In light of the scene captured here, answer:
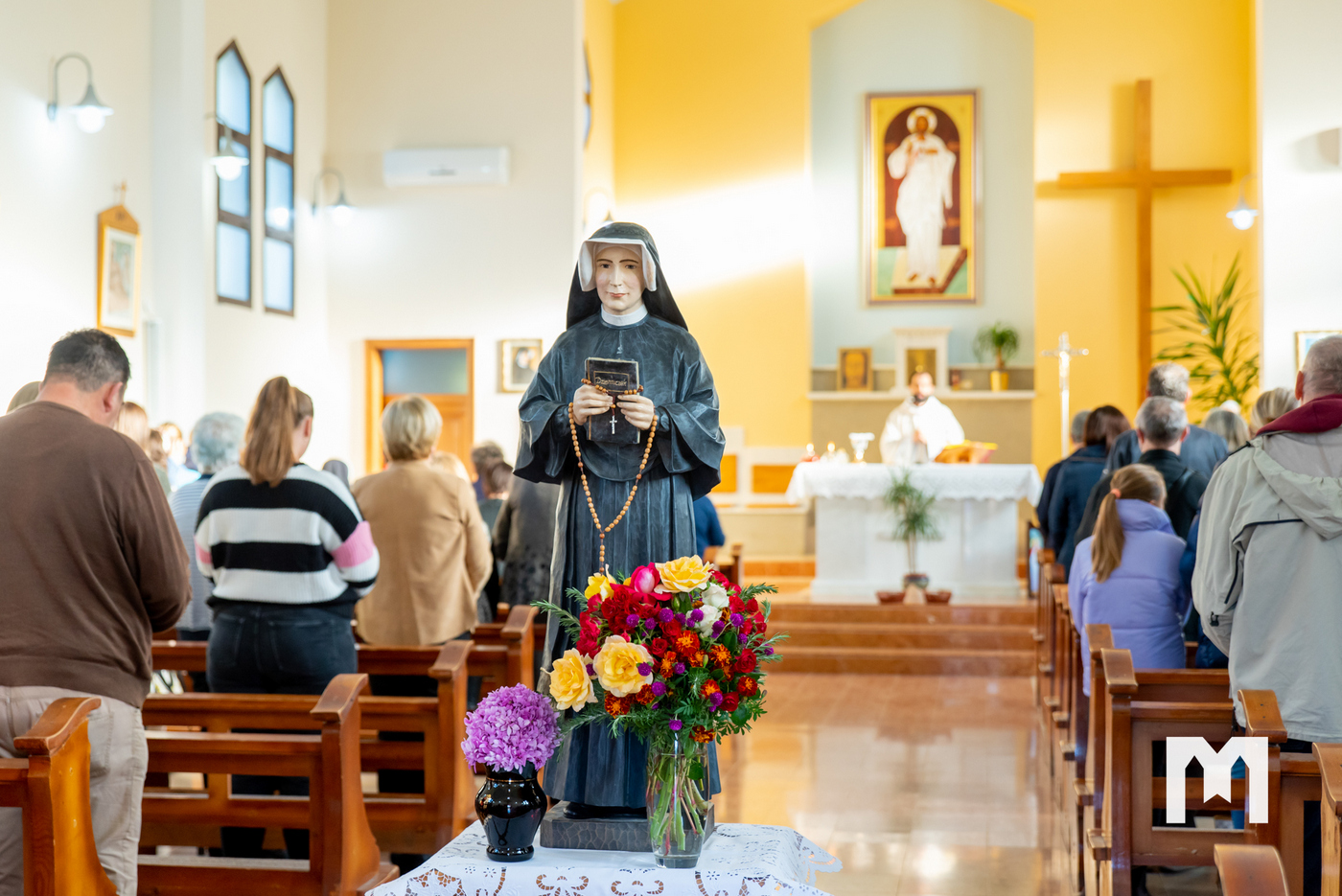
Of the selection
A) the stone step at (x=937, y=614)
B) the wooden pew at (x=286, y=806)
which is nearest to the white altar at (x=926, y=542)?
the stone step at (x=937, y=614)

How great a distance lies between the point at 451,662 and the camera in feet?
11.8

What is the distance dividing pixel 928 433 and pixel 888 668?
2303mm

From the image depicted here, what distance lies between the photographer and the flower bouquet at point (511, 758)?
2480mm

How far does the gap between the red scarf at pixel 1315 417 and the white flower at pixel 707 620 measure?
1710 mm

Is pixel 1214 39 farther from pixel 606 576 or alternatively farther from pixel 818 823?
pixel 606 576

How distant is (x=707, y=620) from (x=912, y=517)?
7591 millimetres

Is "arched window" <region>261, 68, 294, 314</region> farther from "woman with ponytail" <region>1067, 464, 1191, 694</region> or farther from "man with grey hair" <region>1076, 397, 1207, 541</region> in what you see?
"woman with ponytail" <region>1067, 464, 1191, 694</region>

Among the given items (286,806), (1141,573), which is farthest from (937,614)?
(286,806)

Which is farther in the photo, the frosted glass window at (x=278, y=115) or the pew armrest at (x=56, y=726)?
the frosted glass window at (x=278, y=115)

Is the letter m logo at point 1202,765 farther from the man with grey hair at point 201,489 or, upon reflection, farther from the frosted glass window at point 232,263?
the frosted glass window at point 232,263

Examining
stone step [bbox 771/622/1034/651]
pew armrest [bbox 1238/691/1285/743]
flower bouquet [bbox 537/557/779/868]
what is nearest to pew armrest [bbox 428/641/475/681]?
flower bouquet [bbox 537/557/779/868]

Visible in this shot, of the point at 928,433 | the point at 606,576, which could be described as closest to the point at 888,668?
the point at 928,433

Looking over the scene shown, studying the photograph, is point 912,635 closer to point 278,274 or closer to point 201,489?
point 201,489

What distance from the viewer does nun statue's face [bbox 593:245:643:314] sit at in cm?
287
